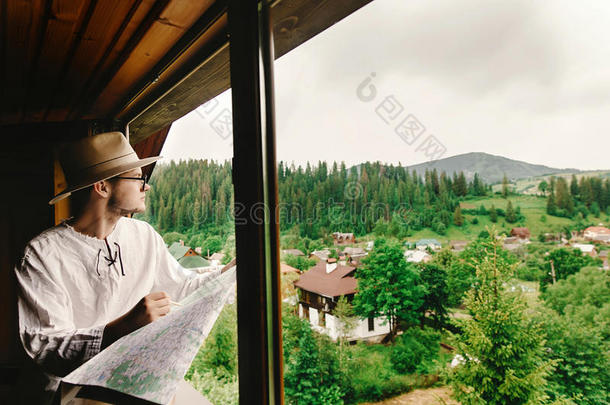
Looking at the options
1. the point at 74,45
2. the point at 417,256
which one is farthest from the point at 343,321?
the point at 74,45

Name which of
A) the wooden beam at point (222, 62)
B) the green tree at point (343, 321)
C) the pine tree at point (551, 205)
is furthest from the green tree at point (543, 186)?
the wooden beam at point (222, 62)

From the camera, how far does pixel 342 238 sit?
84cm

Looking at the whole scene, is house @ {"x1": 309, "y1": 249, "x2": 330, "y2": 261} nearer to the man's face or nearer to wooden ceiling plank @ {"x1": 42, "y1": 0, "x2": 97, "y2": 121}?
the man's face

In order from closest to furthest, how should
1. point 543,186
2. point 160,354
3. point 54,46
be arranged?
1. point 543,186
2. point 160,354
3. point 54,46

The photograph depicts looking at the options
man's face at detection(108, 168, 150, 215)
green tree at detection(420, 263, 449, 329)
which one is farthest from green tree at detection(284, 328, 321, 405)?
man's face at detection(108, 168, 150, 215)

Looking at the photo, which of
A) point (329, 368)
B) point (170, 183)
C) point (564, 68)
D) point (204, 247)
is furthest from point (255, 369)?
point (170, 183)

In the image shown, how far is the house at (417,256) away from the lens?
66cm

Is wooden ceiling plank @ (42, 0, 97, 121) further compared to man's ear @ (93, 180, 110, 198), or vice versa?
man's ear @ (93, 180, 110, 198)

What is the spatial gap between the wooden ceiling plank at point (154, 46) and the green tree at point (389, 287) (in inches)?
44.8

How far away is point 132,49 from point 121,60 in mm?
203

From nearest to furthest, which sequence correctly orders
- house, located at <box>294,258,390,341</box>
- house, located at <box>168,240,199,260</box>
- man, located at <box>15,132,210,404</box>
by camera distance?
house, located at <box>294,258,390,341</box>, man, located at <box>15,132,210,404</box>, house, located at <box>168,240,199,260</box>

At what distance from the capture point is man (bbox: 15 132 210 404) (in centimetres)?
137

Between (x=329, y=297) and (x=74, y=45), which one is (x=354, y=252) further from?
(x=74, y=45)

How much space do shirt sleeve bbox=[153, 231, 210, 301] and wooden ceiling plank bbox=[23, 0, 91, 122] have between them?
3.69ft
